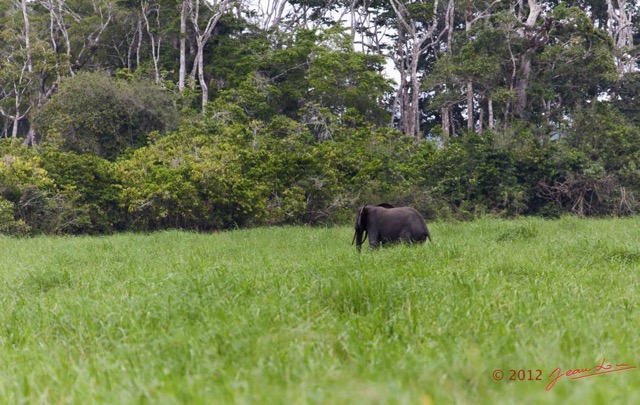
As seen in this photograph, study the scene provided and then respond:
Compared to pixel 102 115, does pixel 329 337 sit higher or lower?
lower

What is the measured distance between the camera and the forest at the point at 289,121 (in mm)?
17016

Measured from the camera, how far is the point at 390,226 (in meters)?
9.27

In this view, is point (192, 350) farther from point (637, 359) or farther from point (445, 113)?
point (445, 113)

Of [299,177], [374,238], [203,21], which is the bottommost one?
[374,238]

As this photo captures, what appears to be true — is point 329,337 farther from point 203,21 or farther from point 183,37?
point 203,21

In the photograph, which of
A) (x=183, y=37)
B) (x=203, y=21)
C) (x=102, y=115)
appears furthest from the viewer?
(x=203, y=21)

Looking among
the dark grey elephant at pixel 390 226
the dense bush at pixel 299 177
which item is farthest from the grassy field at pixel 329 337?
the dense bush at pixel 299 177

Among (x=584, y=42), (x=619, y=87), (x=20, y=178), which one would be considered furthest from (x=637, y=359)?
(x=619, y=87)

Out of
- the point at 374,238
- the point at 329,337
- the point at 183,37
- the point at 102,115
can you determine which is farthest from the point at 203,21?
the point at 329,337

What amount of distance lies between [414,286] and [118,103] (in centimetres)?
1953

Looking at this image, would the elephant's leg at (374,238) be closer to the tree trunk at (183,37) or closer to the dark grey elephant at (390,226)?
the dark grey elephant at (390,226)

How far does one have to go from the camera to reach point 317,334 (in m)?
3.01

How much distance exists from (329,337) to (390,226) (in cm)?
638

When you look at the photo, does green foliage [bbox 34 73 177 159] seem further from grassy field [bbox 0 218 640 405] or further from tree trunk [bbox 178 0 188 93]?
grassy field [bbox 0 218 640 405]
